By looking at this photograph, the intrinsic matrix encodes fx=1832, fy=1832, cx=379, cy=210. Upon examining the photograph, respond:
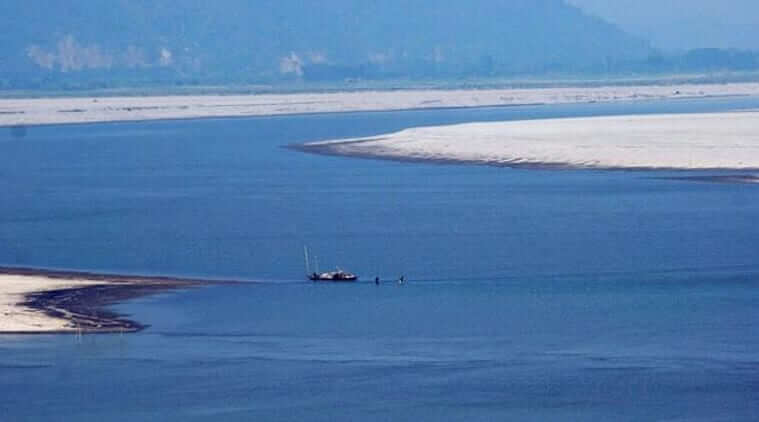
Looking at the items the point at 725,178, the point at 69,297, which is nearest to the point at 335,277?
the point at 69,297

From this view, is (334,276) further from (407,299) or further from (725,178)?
(725,178)

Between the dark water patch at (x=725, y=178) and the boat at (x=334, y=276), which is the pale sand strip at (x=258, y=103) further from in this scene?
the boat at (x=334, y=276)

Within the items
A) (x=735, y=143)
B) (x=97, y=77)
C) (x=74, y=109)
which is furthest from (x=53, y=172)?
(x=97, y=77)

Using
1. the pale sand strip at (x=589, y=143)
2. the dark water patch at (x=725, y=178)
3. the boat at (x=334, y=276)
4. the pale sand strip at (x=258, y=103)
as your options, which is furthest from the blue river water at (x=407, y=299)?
the pale sand strip at (x=258, y=103)

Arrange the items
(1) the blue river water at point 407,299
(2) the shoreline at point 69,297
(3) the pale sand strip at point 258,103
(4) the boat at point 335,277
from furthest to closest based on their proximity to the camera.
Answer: (3) the pale sand strip at point 258,103
(4) the boat at point 335,277
(2) the shoreline at point 69,297
(1) the blue river water at point 407,299

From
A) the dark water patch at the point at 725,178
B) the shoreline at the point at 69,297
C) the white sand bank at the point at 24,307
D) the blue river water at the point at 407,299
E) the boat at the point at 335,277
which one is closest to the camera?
the blue river water at the point at 407,299

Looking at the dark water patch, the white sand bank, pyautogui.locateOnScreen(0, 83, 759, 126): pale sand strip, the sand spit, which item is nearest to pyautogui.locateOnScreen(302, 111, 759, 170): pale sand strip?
the dark water patch

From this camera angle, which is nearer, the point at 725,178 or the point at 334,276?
the point at 334,276
